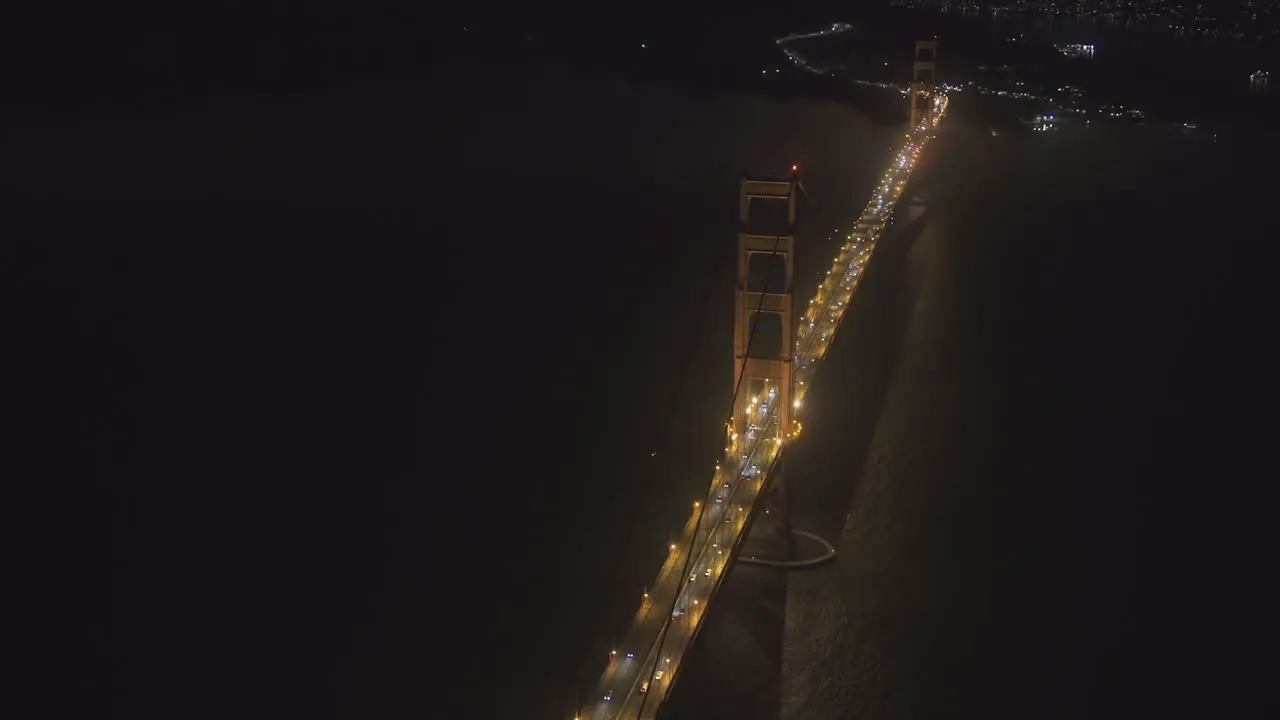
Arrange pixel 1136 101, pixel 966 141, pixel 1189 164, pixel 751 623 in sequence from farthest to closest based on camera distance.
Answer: pixel 1136 101 → pixel 966 141 → pixel 1189 164 → pixel 751 623

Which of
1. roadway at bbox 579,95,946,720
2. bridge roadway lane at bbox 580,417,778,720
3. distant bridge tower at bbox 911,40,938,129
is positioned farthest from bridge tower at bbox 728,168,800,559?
distant bridge tower at bbox 911,40,938,129

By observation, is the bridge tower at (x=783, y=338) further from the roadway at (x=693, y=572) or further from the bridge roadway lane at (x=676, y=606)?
the bridge roadway lane at (x=676, y=606)

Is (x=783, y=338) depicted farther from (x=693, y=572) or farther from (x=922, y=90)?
(x=922, y=90)

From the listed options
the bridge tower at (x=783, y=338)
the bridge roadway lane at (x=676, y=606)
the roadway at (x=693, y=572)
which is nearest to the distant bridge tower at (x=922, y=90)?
the roadway at (x=693, y=572)

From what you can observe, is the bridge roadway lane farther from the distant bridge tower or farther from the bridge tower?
the distant bridge tower

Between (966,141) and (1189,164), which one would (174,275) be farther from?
(1189,164)

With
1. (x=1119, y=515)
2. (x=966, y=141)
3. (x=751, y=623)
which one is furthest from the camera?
(x=966, y=141)

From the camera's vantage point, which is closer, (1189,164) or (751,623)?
(751,623)

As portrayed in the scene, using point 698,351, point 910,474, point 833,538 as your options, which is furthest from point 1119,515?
point 698,351
